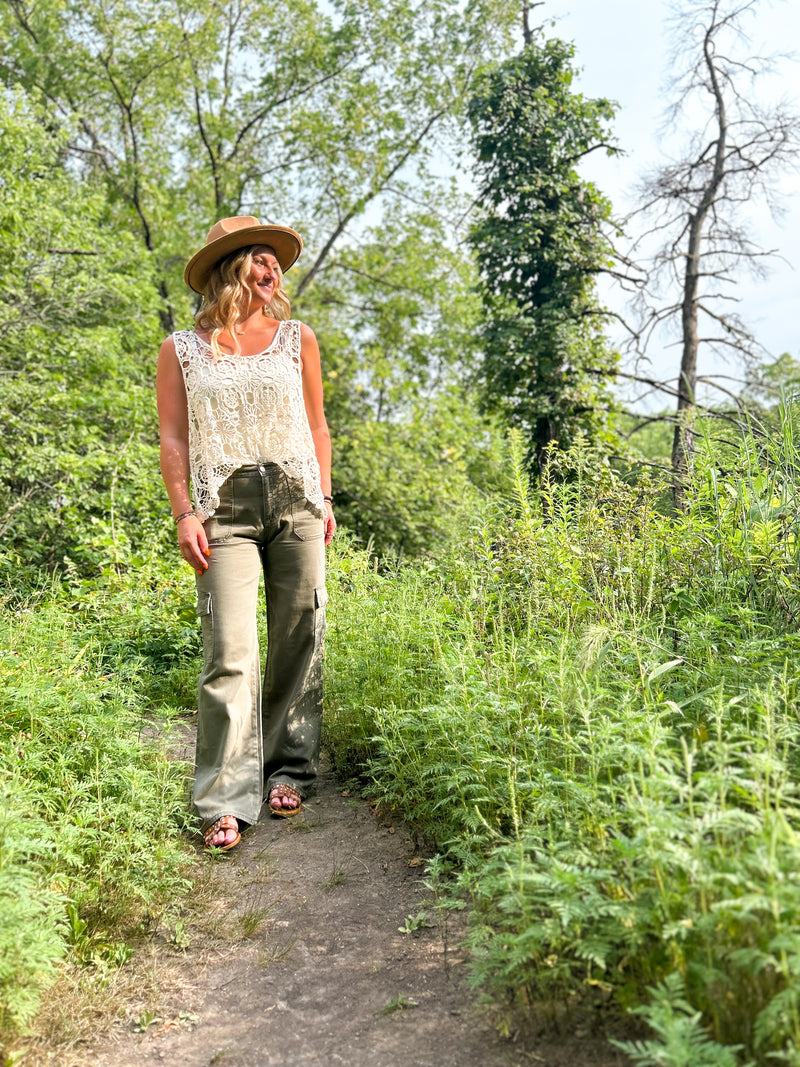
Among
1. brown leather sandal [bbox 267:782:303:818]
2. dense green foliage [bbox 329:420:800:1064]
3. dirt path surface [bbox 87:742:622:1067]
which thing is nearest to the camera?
dense green foliage [bbox 329:420:800:1064]

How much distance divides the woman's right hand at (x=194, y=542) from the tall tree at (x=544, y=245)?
304 inches

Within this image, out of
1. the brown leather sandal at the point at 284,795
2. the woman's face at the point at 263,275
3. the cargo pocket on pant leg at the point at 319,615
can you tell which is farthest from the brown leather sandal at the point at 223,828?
the woman's face at the point at 263,275

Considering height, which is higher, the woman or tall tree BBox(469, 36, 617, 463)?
tall tree BBox(469, 36, 617, 463)

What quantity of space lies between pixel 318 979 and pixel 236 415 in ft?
6.62

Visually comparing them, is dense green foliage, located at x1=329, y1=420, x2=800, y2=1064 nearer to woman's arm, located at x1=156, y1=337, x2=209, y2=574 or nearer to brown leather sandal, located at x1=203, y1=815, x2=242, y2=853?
brown leather sandal, located at x1=203, y1=815, x2=242, y2=853

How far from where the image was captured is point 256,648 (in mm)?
3330

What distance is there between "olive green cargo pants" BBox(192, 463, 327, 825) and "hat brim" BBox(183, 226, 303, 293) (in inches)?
37.3

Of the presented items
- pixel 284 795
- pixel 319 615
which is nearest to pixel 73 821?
pixel 284 795

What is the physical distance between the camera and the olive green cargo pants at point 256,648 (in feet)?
10.5

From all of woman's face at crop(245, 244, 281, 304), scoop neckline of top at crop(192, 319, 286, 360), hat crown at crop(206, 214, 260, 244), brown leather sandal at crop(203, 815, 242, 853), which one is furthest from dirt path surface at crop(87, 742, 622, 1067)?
hat crown at crop(206, 214, 260, 244)

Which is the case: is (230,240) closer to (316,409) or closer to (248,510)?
(316,409)

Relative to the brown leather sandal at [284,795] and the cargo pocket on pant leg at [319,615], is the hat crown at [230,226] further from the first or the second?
the brown leather sandal at [284,795]

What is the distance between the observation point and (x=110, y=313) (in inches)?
499

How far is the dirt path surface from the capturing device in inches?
80.2
